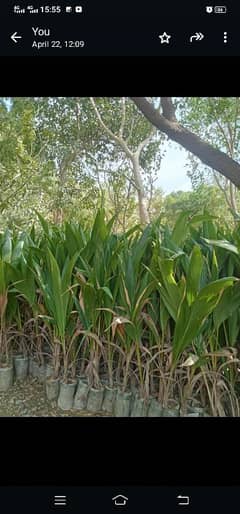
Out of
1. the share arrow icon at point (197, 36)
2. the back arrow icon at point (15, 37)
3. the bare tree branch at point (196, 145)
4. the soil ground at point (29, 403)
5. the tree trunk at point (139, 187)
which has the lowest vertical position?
the soil ground at point (29, 403)

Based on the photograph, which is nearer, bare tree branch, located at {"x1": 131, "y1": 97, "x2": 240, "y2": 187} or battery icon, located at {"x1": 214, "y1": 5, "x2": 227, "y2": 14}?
battery icon, located at {"x1": 214, "y1": 5, "x2": 227, "y2": 14}

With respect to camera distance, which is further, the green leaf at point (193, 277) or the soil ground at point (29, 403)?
the soil ground at point (29, 403)

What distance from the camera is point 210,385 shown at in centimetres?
50

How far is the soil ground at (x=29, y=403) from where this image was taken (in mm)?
564

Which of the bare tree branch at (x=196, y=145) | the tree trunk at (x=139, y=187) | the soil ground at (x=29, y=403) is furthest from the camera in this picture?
the tree trunk at (x=139, y=187)
